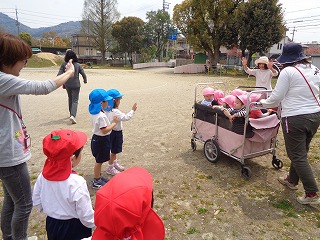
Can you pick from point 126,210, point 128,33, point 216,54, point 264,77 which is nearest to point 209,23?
point 216,54

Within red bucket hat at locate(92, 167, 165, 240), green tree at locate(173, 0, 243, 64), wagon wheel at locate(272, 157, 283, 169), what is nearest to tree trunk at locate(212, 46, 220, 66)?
green tree at locate(173, 0, 243, 64)

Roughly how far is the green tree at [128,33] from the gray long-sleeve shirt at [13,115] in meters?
43.3

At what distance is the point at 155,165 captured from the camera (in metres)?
4.43

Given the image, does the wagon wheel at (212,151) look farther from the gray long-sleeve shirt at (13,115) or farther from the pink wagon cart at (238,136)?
the gray long-sleeve shirt at (13,115)

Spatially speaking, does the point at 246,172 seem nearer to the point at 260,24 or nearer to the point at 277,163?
the point at 277,163

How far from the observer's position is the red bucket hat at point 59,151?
70.7 inches

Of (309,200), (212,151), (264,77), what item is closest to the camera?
(309,200)

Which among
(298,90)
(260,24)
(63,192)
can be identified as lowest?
Answer: (63,192)

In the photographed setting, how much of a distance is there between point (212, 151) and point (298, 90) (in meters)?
1.81

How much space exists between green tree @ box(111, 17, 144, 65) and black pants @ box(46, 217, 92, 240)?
143 feet

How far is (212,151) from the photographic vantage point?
444 centimetres

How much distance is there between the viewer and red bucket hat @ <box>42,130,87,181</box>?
5.90ft

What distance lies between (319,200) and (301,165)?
0.51 m

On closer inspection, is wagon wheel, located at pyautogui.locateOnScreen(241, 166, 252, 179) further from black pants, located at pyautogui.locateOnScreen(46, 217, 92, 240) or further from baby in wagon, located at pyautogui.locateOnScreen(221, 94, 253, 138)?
black pants, located at pyautogui.locateOnScreen(46, 217, 92, 240)
